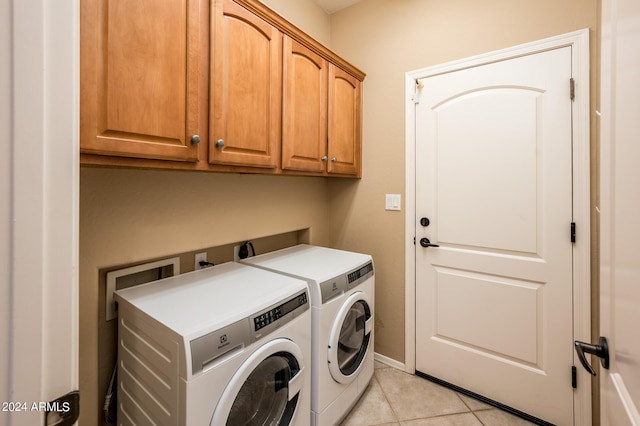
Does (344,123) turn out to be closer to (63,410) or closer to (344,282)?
(344,282)

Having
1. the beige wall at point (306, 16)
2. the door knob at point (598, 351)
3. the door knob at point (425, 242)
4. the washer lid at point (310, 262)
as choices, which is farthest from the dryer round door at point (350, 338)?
the beige wall at point (306, 16)

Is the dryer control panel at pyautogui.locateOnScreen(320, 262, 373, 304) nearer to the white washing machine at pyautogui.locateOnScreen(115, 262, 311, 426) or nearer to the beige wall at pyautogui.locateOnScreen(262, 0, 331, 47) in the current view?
the white washing machine at pyautogui.locateOnScreen(115, 262, 311, 426)

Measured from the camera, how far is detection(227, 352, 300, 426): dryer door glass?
112 cm

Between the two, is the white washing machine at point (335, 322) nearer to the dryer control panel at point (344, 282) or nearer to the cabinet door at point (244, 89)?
the dryer control panel at point (344, 282)

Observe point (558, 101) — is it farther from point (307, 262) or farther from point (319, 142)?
point (307, 262)

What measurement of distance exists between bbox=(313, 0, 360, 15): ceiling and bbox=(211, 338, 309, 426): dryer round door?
2490 millimetres

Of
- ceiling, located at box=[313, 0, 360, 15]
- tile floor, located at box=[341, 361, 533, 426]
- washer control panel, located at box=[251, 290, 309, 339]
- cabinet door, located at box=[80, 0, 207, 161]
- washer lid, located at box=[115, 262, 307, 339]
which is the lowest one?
tile floor, located at box=[341, 361, 533, 426]

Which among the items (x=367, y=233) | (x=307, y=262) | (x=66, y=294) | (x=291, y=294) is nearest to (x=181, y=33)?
(x=66, y=294)

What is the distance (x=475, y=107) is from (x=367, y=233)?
1147 mm

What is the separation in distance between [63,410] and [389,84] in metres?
2.33

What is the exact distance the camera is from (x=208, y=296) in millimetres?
1214

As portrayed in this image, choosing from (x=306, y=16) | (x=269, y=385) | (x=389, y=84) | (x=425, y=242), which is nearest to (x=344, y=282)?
(x=269, y=385)

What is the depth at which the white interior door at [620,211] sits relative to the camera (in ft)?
1.69

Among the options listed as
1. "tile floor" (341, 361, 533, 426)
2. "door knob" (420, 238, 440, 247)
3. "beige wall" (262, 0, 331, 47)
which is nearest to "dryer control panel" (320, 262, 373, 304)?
"door knob" (420, 238, 440, 247)
